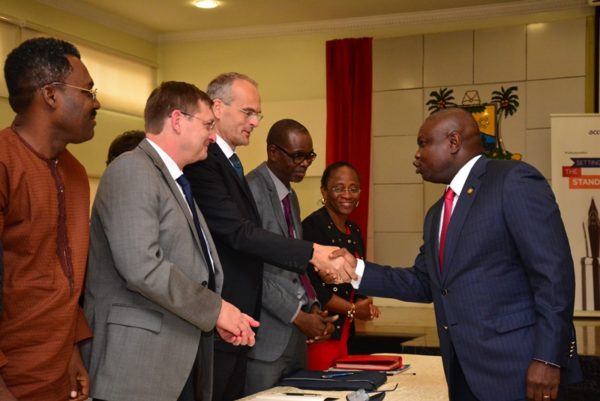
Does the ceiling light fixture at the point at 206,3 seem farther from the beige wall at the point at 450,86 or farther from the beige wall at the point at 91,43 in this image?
the beige wall at the point at 450,86

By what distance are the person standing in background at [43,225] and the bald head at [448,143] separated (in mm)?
1175

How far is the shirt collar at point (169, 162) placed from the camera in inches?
98.5

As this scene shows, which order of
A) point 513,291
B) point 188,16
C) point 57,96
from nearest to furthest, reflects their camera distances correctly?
point 57,96 → point 513,291 → point 188,16

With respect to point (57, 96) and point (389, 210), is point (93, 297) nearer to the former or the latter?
point (57, 96)

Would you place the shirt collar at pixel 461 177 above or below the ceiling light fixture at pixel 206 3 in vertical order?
below

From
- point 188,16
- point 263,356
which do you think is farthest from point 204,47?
point 263,356

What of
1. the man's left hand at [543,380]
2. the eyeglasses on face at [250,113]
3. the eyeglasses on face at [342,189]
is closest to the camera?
the man's left hand at [543,380]

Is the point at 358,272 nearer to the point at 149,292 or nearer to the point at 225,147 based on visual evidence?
the point at 225,147

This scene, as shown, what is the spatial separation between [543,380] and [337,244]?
1.75 metres

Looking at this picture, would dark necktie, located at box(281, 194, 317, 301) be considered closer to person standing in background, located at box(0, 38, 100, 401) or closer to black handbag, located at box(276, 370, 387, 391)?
black handbag, located at box(276, 370, 387, 391)

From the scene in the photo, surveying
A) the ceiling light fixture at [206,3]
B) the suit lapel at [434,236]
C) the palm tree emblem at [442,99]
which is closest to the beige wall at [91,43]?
the ceiling light fixture at [206,3]

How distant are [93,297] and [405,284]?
132 cm

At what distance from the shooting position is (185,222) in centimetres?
240

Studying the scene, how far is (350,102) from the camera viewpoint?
8688 mm
